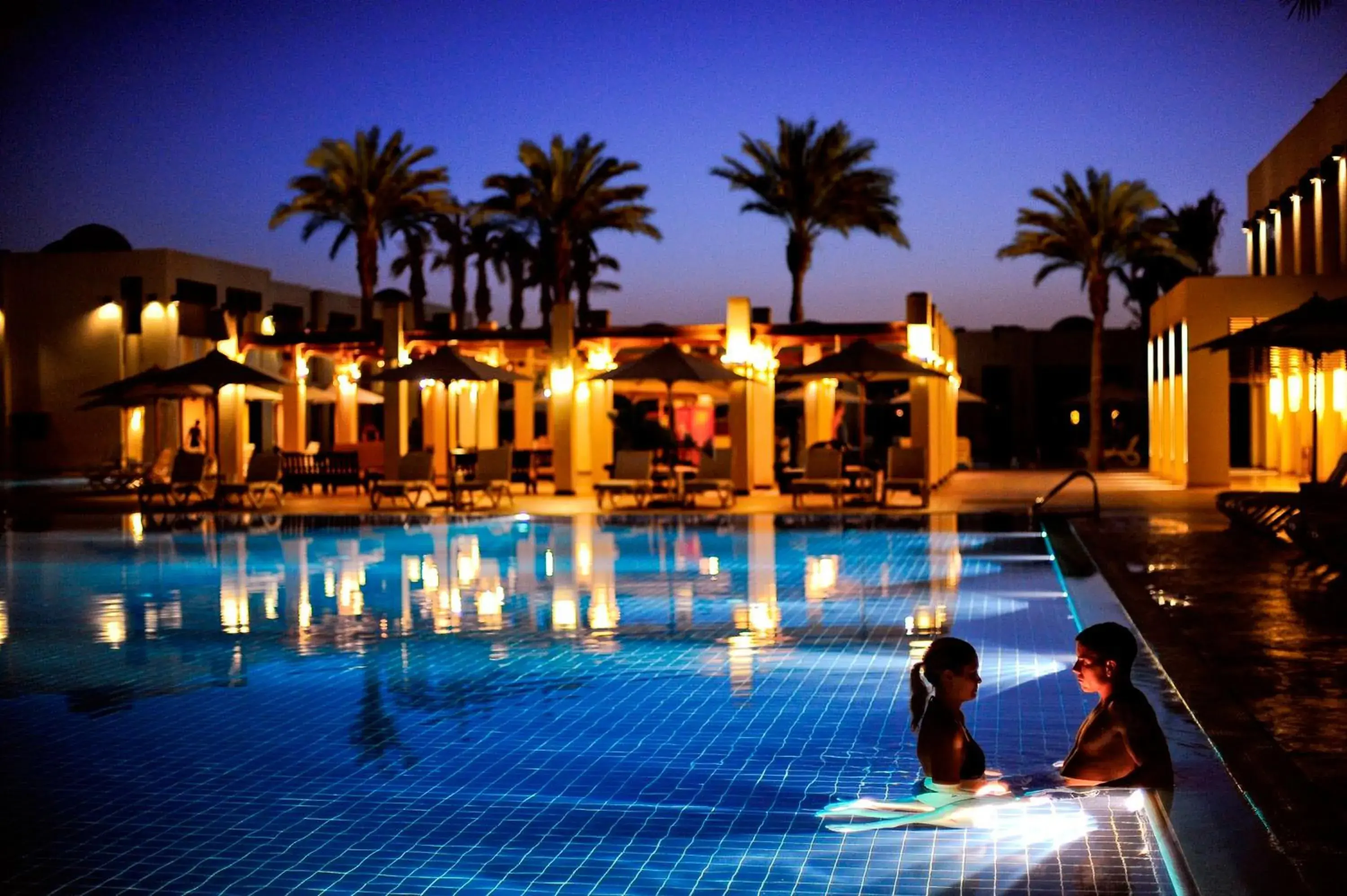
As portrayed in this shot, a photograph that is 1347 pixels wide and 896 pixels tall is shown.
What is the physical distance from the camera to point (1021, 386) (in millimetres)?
47844

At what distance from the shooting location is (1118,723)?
5.26 metres

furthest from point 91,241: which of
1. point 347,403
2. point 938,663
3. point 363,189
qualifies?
point 938,663

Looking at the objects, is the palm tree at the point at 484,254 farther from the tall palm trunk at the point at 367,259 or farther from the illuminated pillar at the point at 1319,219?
the illuminated pillar at the point at 1319,219

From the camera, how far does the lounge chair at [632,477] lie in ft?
74.4

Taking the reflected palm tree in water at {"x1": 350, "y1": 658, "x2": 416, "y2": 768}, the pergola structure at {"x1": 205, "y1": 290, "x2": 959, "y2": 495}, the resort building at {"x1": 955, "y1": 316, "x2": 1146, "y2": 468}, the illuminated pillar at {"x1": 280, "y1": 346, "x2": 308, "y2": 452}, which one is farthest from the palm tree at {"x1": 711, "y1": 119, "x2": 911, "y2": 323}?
the reflected palm tree in water at {"x1": 350, "y1": 658, "x2": 416, "y2": 768}

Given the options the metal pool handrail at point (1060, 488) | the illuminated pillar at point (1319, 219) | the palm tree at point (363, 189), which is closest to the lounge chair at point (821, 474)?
the metal pool handrail at point (1060, 488)

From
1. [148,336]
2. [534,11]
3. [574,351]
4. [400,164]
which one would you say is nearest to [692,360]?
[574,351]

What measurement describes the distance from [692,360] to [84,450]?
2697cm

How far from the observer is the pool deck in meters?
4.82

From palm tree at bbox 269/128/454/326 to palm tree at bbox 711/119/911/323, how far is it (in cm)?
812

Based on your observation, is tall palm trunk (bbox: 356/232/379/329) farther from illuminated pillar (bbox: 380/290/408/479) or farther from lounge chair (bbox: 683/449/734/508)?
lounge chair (bbox: 683/449/734/508)

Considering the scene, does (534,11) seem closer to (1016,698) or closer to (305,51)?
(305,51)

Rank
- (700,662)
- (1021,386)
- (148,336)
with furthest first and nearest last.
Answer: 1. (1021,386)
2. (148,336)
3. (700,662)

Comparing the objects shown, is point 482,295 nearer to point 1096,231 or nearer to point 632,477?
point 1096,231
